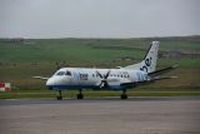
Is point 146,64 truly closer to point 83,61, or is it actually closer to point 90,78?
point 90,78

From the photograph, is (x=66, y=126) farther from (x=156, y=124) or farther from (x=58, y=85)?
(x=58, y=85)

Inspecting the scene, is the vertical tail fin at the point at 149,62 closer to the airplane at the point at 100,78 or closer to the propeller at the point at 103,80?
the airplane at the point at 100,78

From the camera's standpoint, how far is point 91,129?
20.4 meters

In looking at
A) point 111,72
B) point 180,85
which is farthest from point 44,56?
point 111,72

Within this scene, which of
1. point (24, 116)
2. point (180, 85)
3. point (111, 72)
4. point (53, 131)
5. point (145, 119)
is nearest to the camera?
point (53, 131)

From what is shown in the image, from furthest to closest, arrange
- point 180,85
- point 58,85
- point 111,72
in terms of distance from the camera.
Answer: point 180,85, point 111,72, point 58,85

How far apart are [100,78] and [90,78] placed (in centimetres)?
115

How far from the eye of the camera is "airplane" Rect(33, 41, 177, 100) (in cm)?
5047

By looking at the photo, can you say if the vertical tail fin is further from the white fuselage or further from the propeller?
the propeller

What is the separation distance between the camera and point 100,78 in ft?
174

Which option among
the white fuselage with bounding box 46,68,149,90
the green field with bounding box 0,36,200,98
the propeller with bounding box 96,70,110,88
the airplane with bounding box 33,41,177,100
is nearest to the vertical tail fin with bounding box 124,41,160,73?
the airplane with bounding box 33,41,177,100

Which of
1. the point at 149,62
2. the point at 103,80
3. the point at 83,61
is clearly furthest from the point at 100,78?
the point at 83,61

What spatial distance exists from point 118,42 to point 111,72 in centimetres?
14621

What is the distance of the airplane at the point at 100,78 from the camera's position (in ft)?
166
